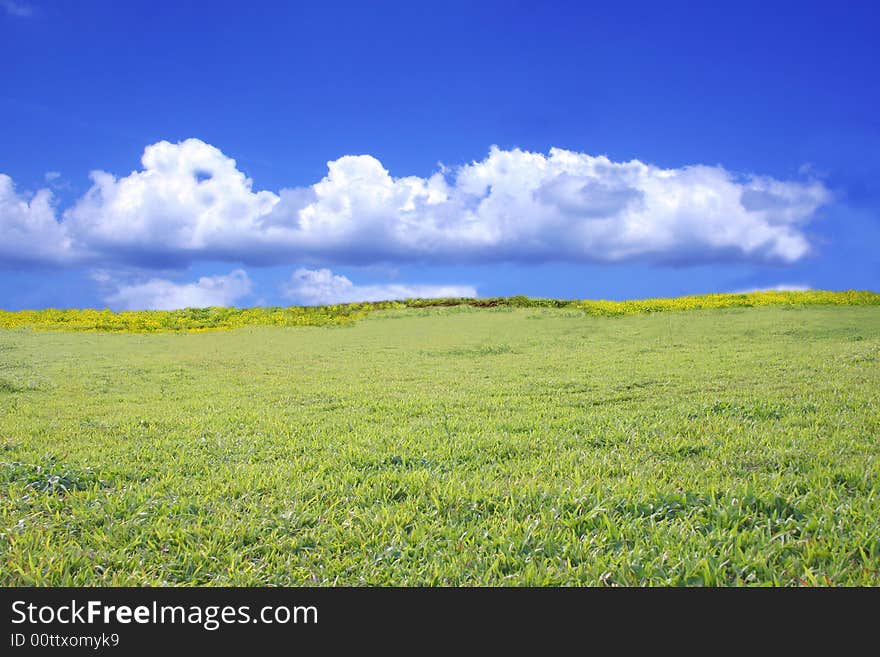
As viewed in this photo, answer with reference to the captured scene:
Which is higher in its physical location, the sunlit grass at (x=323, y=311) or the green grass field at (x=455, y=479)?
the sunlit grass at (x=323, y=311)

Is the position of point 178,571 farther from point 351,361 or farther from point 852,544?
point 351,361

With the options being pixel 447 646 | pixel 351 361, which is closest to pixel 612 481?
pixel 447 646

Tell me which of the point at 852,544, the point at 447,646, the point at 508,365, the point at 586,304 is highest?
the point at 586,304

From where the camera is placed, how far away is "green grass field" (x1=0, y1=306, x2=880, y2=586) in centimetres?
366

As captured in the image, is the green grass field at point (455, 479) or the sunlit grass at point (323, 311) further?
the sunlit grass at point (323, 311)

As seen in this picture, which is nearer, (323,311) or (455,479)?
(455,479)

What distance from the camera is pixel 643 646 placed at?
116 inches

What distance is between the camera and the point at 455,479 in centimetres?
512

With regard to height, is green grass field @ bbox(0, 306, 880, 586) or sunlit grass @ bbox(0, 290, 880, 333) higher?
sunlit grass @ bbox(0, 290, 880, 333)

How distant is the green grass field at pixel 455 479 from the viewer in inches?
144

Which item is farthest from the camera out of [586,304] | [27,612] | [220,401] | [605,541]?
[586,304]

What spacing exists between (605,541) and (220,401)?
785 centimetres

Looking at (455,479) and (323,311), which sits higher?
(323,311)

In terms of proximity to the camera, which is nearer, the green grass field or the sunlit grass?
the green grass field
